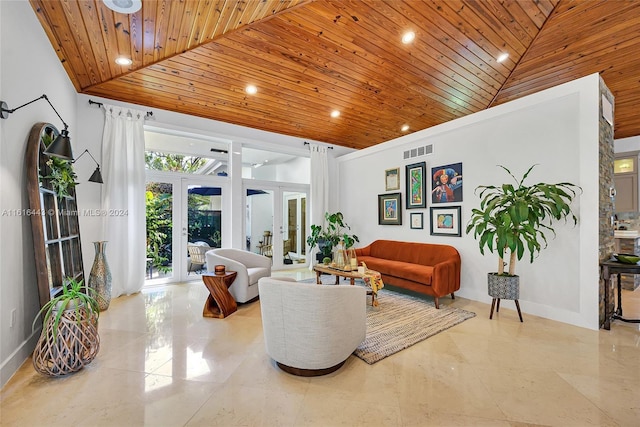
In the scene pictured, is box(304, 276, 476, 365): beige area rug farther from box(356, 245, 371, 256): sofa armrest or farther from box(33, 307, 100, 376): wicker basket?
box(33, 307, 100, 376): wicker basket

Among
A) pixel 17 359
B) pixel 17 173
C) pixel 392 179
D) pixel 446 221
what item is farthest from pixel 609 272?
pixel 17 173

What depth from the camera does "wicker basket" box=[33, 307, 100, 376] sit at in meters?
2.12

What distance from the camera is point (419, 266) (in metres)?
4.32

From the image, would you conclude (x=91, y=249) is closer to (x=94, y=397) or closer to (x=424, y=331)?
(x=94, y=397)

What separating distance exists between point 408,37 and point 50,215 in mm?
4448

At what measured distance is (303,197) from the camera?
7051 mm

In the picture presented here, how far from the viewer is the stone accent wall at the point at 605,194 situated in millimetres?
3145

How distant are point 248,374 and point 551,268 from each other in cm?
366

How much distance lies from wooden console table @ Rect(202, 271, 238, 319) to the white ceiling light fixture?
9.29ft

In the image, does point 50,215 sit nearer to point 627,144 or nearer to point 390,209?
point 390,209

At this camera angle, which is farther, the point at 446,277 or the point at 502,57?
the point at 502,57

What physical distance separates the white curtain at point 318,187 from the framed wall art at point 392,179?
160cm

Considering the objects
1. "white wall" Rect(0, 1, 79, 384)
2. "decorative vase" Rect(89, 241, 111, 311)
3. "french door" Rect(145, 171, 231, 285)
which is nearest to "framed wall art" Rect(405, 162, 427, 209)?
"french door" Rect(145, 171, 231, 285)

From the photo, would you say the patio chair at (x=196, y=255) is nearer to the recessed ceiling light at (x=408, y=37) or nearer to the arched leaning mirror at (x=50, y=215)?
the arched leaning mirror at (x=50, y=215)
